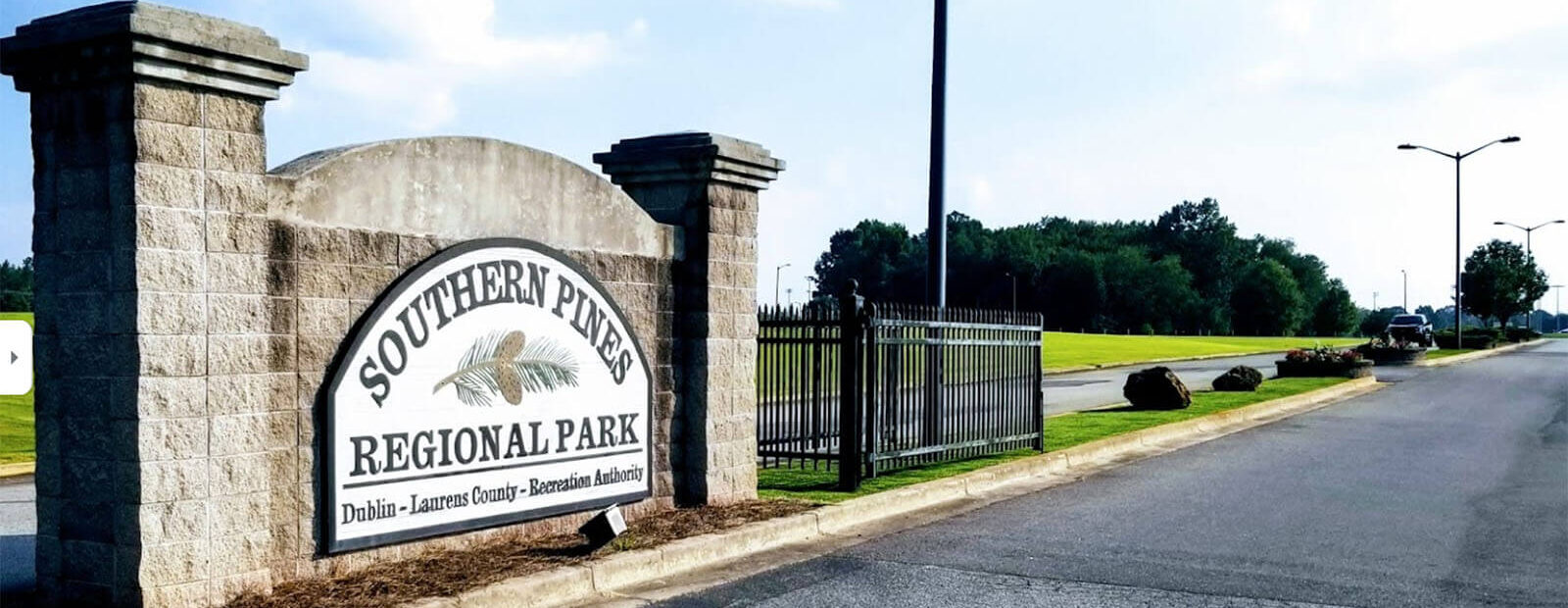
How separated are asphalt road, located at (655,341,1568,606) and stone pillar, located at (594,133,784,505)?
148 cm

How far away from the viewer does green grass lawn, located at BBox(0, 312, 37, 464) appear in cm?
1342

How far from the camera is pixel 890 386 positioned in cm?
1164

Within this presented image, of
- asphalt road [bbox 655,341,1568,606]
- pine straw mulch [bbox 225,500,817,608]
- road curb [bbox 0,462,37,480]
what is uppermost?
pine straw mulch [bbox 225,500,817,608]

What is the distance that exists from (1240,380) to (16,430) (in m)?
20.6

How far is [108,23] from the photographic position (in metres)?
5.97

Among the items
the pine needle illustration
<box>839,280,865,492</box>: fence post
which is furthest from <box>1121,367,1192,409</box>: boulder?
the pine needle illustration

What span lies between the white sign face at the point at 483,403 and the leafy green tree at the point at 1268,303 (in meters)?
134

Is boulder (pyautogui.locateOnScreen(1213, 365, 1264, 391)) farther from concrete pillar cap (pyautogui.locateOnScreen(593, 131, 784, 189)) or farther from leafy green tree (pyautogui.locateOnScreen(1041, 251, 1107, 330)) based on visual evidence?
leafy green tree (pyautogui.locateOnScreen(1041, 251, 1107, 330))

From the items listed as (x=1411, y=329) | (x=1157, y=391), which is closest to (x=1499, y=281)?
(x=1411, y=329)

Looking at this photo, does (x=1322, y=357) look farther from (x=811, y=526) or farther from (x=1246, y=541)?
(x=811, y=526)

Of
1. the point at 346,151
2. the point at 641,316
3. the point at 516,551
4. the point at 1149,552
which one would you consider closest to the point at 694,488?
the point at 641,316

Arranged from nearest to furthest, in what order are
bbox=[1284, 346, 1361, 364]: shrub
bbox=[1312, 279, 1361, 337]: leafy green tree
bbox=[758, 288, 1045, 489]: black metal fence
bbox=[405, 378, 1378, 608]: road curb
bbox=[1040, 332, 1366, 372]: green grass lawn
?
1. bbox=[405, 378, 1378, 608]: road curb
2. bbox=[758, 288, 1045, 489]: black metal fence
3. bbox=[1284, 346, 1361, 364]: shrub
4. bbox=[1040, 332, 1366, 372]: green grass lawn
5. bbox=[1312, 279, 1361, 337]: leafy green tree

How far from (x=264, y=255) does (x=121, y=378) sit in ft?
3.02

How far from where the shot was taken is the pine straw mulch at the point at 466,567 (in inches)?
260
